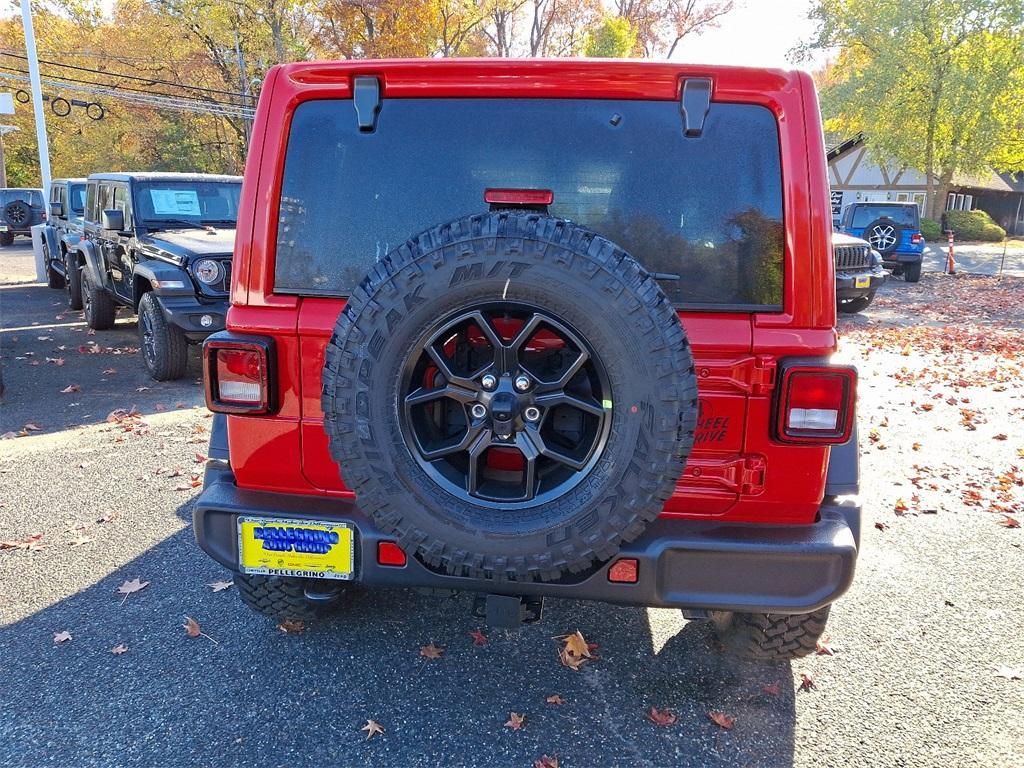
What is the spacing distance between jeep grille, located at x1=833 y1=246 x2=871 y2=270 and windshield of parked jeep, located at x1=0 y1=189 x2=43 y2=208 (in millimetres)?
25617

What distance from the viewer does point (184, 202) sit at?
7797 millimetres

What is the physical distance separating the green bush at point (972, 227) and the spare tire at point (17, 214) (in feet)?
122

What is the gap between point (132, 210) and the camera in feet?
24.4

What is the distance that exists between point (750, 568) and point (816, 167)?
120 centimetres

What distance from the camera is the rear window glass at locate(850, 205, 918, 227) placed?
53.1 ft

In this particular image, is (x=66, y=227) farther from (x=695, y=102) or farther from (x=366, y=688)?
(x=695, y=102)

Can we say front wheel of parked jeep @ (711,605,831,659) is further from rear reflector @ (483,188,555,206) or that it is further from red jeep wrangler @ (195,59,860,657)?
rear reflector @ (483,188,555,206)

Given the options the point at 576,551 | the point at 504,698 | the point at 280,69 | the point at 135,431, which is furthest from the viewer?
the point at 135,431

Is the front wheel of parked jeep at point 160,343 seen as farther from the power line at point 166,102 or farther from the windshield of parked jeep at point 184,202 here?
the power line at point 166,102

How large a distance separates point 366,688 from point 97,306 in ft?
26.8

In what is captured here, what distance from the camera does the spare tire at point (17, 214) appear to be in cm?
2411

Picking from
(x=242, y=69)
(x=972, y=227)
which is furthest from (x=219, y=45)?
(x=972, y=227)

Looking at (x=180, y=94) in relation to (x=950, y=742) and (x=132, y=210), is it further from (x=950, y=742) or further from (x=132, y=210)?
(x=950, y=742)

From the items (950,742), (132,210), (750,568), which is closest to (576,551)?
(750,568)
